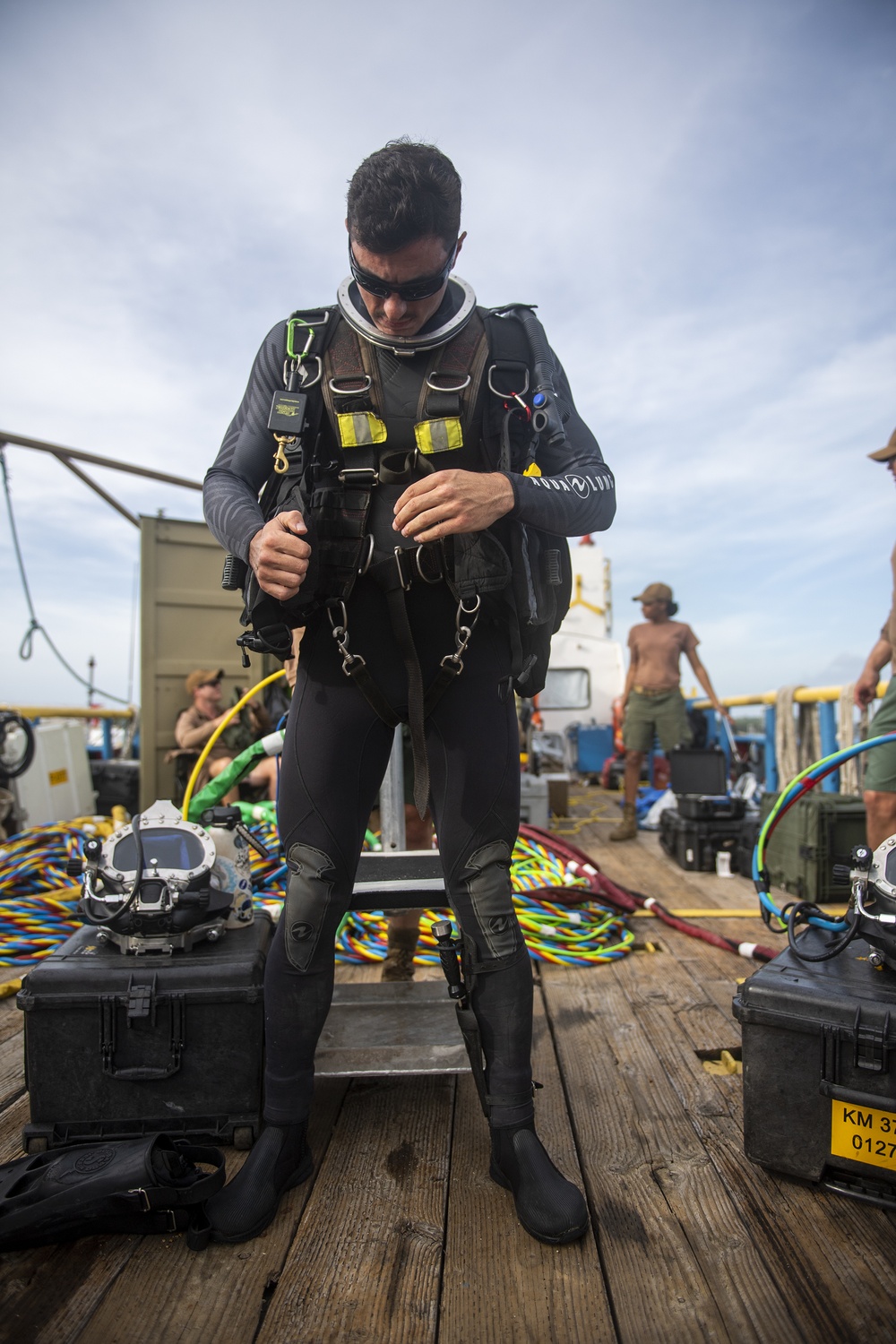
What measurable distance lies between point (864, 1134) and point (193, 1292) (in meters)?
1.23

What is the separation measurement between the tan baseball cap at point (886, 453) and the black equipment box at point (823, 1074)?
2454 mm

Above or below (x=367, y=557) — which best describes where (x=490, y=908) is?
below

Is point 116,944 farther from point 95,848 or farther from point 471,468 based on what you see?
point 471,468

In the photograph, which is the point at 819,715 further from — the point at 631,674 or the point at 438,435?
the point at 438,435

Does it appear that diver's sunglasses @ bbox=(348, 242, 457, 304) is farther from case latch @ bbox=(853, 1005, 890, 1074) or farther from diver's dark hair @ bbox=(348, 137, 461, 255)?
case latch @ bbox=(853, 1005, 890, 1074)

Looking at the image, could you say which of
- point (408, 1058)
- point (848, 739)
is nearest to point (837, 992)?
point (408, 1058)

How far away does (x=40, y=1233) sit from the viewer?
138 centimetres

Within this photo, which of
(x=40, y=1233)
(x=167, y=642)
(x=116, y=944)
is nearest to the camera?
(x=40, y=1233)

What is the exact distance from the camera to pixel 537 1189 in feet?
4.81

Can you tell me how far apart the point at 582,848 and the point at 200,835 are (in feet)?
12.7

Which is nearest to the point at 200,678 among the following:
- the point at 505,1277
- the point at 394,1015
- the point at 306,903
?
the point at 394,1015

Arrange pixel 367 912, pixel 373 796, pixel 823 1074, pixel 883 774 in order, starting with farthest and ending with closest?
pixel 883 774, pixel 367 912, pixel 373 796, pixel 823 1074

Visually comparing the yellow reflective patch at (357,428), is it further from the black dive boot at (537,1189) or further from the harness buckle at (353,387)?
the black dive boot at (537,1189)

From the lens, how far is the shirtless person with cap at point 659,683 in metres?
6.46
